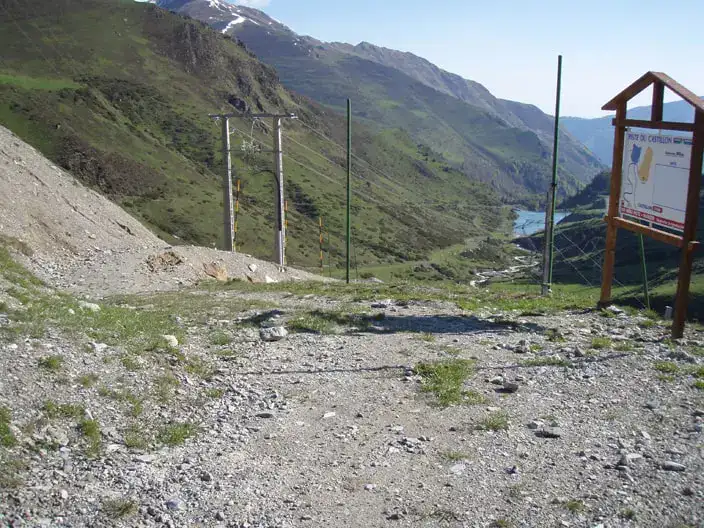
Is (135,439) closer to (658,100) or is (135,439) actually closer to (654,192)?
(654,192)

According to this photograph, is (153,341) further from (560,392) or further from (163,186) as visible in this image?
(163,186)

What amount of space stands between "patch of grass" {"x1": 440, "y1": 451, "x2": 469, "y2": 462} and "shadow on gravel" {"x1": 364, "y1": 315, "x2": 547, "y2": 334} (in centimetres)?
612

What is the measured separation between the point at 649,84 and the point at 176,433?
13211 millimetres

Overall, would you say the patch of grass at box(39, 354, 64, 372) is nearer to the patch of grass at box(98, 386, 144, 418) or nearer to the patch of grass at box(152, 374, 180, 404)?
the patch of grass at box(98, 386, 144, 418)

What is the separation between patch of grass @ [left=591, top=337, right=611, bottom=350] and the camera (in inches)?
522

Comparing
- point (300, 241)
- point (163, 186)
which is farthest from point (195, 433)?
point (300, 241)

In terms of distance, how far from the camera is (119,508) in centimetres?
696

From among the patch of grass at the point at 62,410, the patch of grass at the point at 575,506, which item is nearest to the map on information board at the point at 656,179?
the patch of grass at the point at 575,506

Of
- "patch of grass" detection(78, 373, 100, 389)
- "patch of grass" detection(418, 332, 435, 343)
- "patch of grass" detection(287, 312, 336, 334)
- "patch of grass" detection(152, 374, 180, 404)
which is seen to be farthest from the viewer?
"patch of grass" detection(287, 312, 336, 334)

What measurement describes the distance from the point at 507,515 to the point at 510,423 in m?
2.53

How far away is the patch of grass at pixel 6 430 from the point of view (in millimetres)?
7566

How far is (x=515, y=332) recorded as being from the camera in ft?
48.4

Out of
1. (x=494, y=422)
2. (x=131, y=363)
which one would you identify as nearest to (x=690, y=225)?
(x=494, y=422)

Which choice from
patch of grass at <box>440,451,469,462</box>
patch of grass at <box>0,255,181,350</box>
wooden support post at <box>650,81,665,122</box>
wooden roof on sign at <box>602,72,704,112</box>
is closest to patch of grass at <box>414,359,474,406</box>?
patch of grass at <box>440,451,469,462</box>
